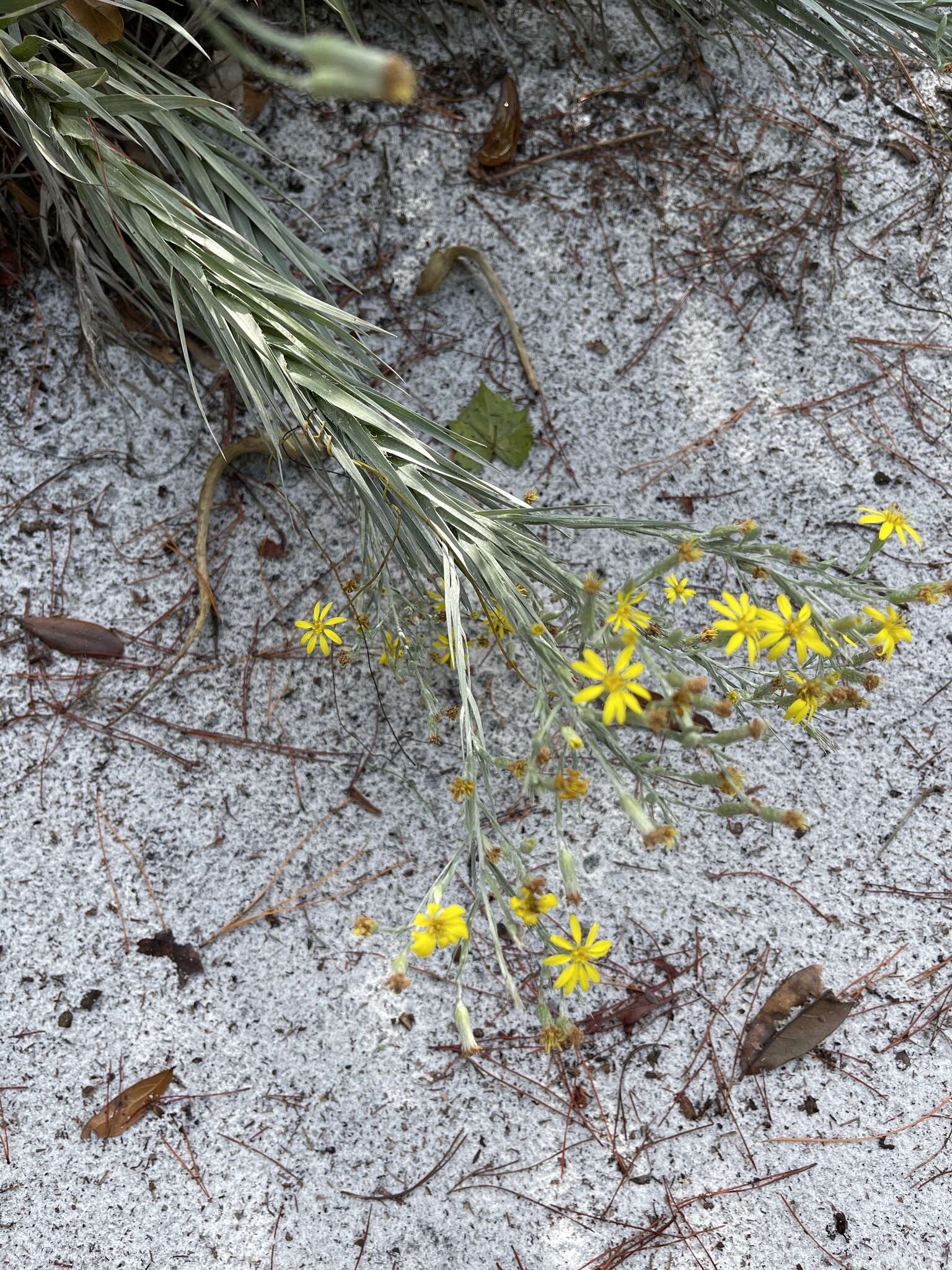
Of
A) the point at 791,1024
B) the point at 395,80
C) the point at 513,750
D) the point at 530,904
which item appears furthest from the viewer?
the point at 513,750

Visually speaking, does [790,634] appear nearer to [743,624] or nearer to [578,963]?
[743,624]

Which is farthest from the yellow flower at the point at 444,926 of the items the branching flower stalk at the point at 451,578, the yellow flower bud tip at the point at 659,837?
the yellow flower bud tip at the point at 659,837

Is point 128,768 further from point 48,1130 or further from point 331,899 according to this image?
point 48,1130

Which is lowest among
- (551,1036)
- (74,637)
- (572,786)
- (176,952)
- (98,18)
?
(176,952)

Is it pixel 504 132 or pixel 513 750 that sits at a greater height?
pixel 504 132

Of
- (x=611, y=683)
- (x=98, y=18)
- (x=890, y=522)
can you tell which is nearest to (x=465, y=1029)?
(x=611, y=683)

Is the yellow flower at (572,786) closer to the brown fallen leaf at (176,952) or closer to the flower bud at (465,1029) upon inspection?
the flower bud at (465,1029)
